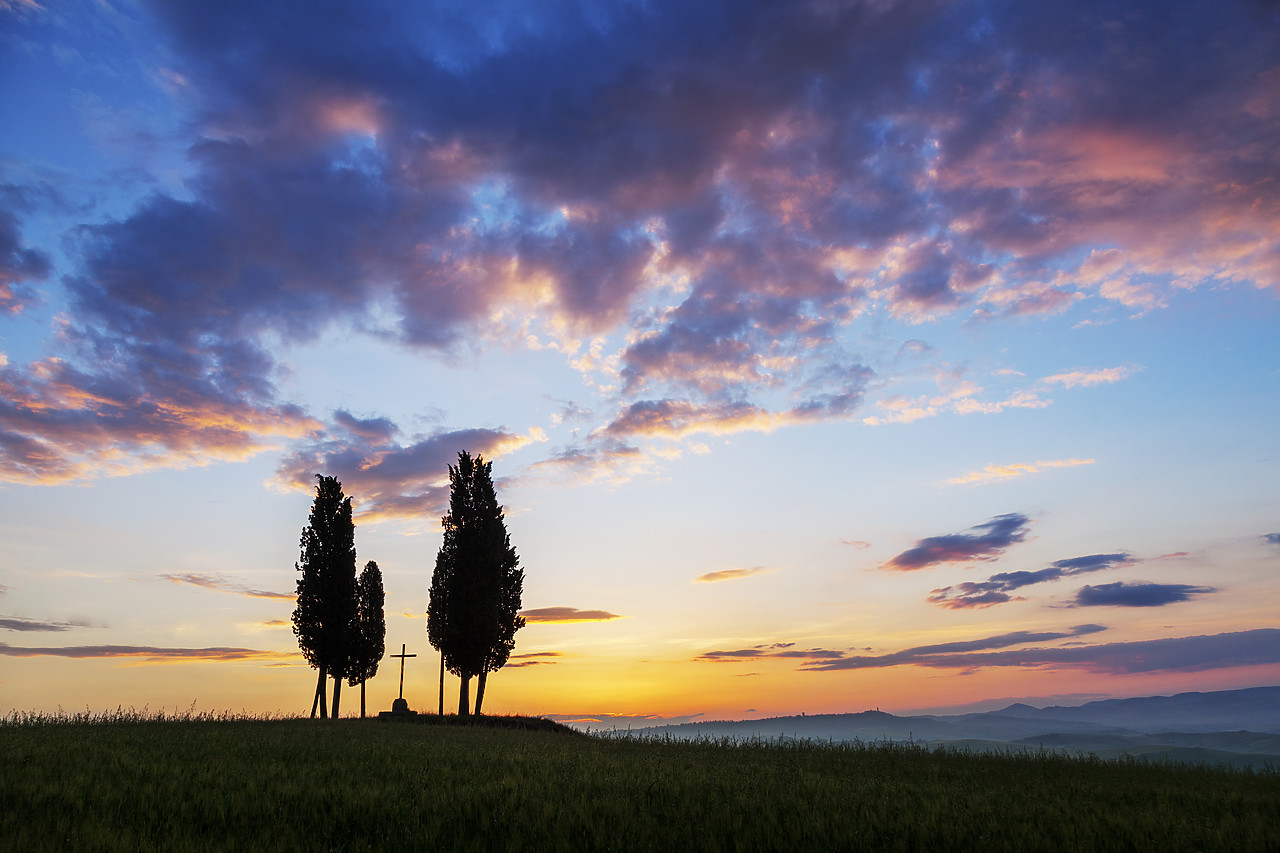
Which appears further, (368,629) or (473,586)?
(368,629)

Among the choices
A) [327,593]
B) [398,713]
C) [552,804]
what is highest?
[327,593]

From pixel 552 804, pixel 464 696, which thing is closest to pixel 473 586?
pixel 464 696

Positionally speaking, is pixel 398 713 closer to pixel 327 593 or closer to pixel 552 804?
pixel 327 593

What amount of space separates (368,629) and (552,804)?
1741 inches

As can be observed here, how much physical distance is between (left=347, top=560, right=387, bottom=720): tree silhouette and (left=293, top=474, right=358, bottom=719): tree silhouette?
1.57m

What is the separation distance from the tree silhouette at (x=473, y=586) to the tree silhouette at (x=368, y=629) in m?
5.72

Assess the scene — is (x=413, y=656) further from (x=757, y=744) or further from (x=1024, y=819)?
(x=1024, y=819)

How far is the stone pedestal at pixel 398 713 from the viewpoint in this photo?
3947 cm

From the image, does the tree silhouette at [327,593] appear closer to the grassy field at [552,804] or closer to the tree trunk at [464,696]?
the tree trunk at [464,696]

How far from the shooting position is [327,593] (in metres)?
43.8

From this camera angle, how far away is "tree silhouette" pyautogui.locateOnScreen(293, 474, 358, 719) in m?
43.4

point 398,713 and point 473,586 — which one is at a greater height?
point 473,586

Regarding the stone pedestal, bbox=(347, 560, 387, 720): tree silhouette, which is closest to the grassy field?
→ the stone pedestal

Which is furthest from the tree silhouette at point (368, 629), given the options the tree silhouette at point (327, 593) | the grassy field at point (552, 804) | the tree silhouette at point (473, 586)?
the grassy field at point (552, 804)
